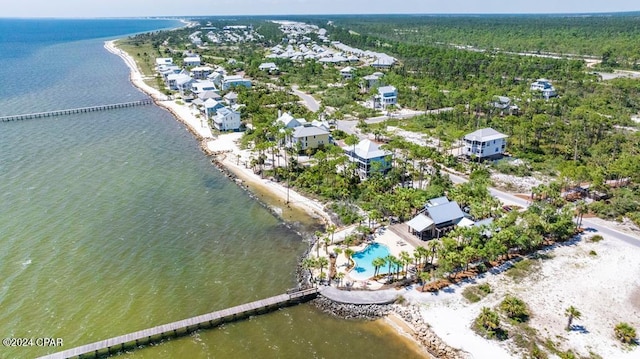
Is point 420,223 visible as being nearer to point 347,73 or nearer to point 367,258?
point 367,258

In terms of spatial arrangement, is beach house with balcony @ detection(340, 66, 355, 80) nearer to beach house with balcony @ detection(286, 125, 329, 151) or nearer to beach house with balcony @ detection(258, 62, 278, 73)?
beach house with balcony @ detection(258, 62, 278, 73)

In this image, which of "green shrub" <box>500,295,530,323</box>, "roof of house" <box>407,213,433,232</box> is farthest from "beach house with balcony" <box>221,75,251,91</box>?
"green shrub" <box>500,295,530,323</box>

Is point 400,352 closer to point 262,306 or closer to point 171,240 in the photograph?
point 262,306

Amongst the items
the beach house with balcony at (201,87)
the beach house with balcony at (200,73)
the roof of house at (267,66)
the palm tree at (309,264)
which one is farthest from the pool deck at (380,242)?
the roof of house at (267,66)

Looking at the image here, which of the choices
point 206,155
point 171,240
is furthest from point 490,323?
point 206,155

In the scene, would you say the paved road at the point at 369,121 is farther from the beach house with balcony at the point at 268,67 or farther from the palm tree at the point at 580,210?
the beach house with balcony at the point at 268,67

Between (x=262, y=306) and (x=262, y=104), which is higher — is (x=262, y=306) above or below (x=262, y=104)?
below

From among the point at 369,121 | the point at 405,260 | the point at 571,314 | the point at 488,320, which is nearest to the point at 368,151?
the point at 405,260

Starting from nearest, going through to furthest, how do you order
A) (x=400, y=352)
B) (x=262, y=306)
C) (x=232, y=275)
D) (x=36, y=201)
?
(x=400, y=352) < (x=262, y=306) < (x=232, y=275) < (x=36, y=201)
